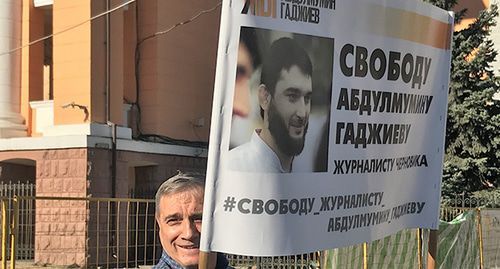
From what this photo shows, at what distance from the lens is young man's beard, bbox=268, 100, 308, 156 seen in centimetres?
332

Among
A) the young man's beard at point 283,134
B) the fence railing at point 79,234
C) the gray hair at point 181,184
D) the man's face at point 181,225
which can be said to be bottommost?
the fence railing at point 79,234

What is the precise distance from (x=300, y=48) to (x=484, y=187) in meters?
17.3

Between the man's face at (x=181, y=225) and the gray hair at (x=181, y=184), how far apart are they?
0.02 m

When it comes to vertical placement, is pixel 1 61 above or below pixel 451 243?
above

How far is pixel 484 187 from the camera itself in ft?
64.2

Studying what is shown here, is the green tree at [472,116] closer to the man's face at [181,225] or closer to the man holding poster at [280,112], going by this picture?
the man holding poster at [280,112]

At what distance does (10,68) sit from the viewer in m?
15.1

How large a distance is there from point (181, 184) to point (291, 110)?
71 cm

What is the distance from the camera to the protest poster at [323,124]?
318 centimetres

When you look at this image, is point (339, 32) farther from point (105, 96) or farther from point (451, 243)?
point (105, 96)

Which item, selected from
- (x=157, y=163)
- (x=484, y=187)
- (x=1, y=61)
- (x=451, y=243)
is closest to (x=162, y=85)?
(x=157, y=163)

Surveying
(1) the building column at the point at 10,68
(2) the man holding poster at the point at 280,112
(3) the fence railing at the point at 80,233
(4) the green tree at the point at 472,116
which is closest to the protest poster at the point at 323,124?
(2) the man holding poster at the point at 280,112

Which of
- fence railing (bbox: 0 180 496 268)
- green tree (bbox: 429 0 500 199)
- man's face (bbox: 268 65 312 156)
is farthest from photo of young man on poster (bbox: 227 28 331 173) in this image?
green tree (bbox: 429 0 500 199)

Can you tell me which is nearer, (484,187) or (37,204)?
(37,204)
